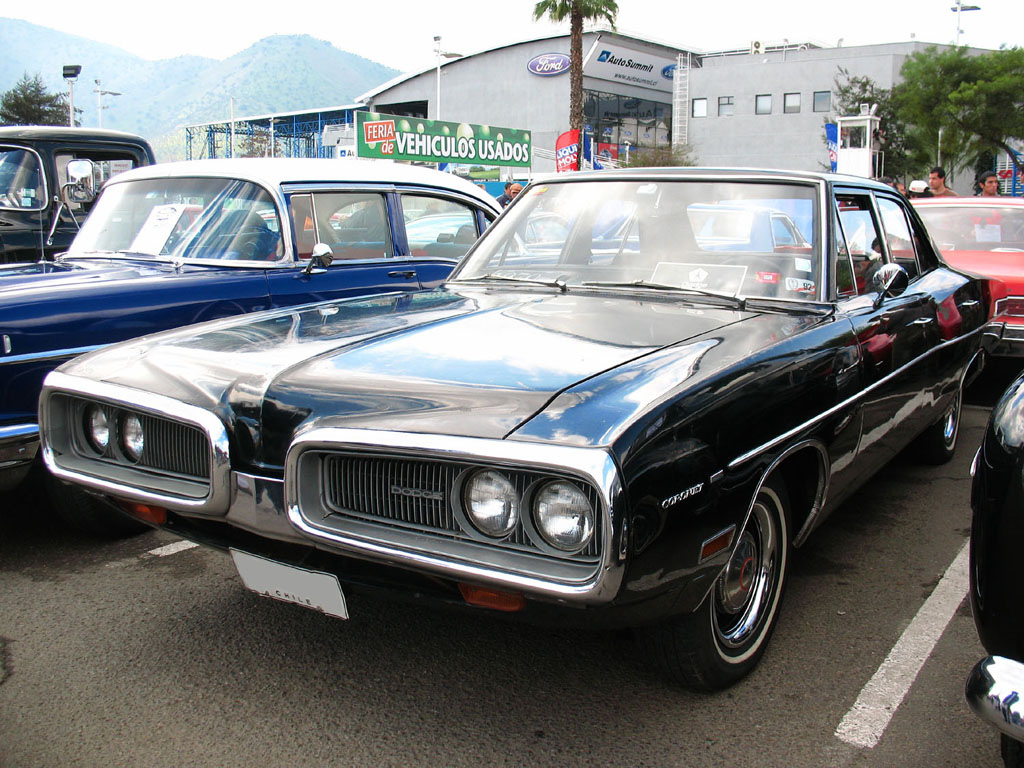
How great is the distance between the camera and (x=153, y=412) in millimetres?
2492

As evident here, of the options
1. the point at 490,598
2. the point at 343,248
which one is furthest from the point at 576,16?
the point at 490,598

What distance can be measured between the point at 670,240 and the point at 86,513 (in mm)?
2749

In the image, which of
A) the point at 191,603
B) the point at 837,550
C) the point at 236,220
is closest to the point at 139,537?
the point at 191,603

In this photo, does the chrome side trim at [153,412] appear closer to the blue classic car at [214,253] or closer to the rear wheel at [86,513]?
the blue classic car at [214,253]

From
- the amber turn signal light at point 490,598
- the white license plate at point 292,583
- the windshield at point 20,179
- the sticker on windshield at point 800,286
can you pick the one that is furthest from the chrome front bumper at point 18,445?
the windshield at point 20,179

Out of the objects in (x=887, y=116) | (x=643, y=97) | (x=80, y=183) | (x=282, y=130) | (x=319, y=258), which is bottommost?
(x=319, y=258)

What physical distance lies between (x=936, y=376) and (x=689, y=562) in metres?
2.70

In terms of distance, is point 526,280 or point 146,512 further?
point 526,280

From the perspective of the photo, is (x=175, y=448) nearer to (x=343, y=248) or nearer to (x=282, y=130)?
(x=343, y=248)

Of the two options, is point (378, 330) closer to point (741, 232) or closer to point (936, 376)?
point (741, 232)

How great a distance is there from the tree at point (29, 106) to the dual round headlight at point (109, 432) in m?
43.5

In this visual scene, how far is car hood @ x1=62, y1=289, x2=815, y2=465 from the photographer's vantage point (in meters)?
2.20

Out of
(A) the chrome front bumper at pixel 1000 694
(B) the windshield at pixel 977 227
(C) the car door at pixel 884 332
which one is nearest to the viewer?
(A) the chrome front bumper at pixel 1000 694

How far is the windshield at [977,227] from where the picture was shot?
752 centimetres
